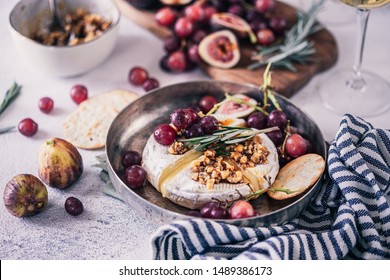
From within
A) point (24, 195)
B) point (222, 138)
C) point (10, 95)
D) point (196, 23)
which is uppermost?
point (222, 138)

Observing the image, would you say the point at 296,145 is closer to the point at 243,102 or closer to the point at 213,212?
the point at 243,102

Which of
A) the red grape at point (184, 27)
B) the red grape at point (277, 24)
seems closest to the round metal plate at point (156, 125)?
the red grape at point (184, 27)

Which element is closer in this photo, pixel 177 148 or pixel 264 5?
pixel 177 148

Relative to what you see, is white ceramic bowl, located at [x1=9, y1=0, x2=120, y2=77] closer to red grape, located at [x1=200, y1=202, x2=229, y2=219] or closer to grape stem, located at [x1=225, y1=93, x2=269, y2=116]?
grape stem, located at [x1=225, y1=93, x2=269, y2=116]

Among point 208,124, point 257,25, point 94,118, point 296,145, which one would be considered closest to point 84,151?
point 94,118

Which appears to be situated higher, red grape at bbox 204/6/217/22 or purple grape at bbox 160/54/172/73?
red grape at bbox 204/6/217/22

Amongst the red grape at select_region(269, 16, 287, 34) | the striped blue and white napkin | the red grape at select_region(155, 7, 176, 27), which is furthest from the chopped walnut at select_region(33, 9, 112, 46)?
the striped blue and white napkin
